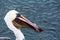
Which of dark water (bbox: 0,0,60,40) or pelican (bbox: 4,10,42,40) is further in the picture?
dark water (bbox: 0,0,60,40)

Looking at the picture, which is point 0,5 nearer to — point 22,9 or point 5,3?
point 5,3

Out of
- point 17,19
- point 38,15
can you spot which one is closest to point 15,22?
point 17,19

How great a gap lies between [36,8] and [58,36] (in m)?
2.57

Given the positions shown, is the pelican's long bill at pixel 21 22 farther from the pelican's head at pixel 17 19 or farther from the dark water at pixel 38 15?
the dark water at pixel 38 15

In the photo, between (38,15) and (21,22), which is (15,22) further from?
(38,15)

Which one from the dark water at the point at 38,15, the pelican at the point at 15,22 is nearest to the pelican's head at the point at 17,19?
the pelican at the point at 15,22

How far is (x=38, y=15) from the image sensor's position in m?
13.0

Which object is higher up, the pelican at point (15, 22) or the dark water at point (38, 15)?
the pelican at point (15, 22)

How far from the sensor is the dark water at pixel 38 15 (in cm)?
1165

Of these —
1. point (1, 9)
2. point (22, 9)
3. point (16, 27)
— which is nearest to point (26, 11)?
point (22, 9)

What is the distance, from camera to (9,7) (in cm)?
1377

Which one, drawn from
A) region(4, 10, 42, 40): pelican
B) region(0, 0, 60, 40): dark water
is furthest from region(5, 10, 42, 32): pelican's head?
region(0, 0, 60, 40): dark water

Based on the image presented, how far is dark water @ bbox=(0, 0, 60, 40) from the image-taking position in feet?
38.2

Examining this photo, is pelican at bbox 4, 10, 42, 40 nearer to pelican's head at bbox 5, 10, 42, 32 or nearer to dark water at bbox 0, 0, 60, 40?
pelican's head at bbox 5, 10, 42, 32
